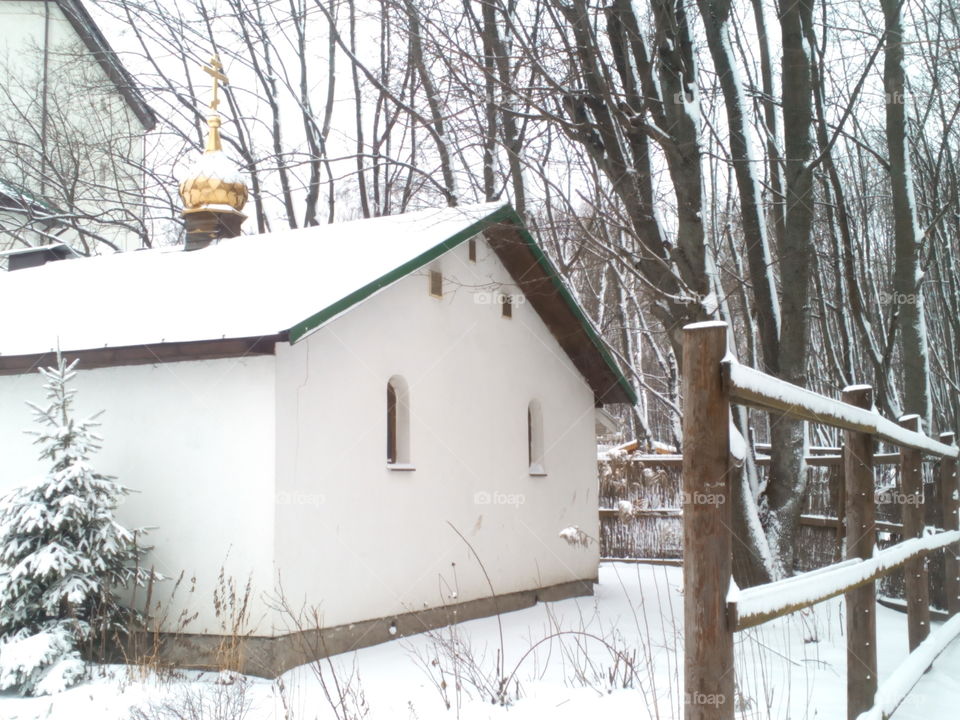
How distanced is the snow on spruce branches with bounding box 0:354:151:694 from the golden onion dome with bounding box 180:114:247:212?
5673mm

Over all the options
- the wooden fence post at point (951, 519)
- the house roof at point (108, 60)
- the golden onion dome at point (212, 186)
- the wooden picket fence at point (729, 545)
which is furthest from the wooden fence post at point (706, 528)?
Answer: the house roof at point (108, 60)

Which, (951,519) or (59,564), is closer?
(59,564)

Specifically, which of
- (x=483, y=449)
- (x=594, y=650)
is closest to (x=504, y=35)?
(x=483, y=449)

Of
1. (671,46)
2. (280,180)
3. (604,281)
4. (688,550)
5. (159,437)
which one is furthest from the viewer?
(604,281)

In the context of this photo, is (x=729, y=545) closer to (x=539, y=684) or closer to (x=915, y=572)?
(x=539, y=684)

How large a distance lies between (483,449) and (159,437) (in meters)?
4.14

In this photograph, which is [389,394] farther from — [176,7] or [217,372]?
[176,7]

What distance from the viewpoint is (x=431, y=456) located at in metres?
11.1

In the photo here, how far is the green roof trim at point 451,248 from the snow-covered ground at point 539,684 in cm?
289

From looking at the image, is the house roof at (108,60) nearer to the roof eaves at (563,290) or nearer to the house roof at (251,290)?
the house roof at (251,290)

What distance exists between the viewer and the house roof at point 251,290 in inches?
359

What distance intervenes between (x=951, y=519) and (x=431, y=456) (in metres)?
5.31

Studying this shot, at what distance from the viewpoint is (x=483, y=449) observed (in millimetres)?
12156

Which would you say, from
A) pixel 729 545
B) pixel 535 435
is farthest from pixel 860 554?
pixel 535 435
